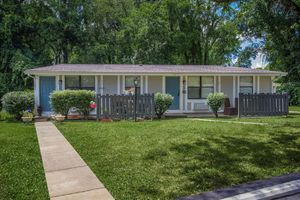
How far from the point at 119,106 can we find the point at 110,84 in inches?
150

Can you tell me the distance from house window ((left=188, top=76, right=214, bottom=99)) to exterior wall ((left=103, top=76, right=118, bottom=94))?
4125mm

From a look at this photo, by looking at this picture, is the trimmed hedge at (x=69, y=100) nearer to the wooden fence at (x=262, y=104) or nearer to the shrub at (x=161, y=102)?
the shrub at (x=161, y=102)

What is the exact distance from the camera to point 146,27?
90.0 feet

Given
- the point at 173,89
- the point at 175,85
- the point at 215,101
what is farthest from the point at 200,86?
the point at 215,101

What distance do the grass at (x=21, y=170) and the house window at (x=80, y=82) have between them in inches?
322

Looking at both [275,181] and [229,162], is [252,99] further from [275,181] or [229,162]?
[275,181]

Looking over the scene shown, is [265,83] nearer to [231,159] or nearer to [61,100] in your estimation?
[61,100]

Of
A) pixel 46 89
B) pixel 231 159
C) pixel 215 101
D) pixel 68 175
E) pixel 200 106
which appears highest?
pixel 46 89

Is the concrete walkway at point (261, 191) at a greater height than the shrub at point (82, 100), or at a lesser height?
lesser

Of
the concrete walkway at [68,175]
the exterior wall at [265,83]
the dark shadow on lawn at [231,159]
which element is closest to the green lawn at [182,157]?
the dark shadow on lawn at [231,159]

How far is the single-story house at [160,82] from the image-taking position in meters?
16.0

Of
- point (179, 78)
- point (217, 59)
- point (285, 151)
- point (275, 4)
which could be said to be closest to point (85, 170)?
point (285, 151)

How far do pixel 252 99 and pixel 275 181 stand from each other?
Result: 389 inches

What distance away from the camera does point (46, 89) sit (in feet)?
52.6
